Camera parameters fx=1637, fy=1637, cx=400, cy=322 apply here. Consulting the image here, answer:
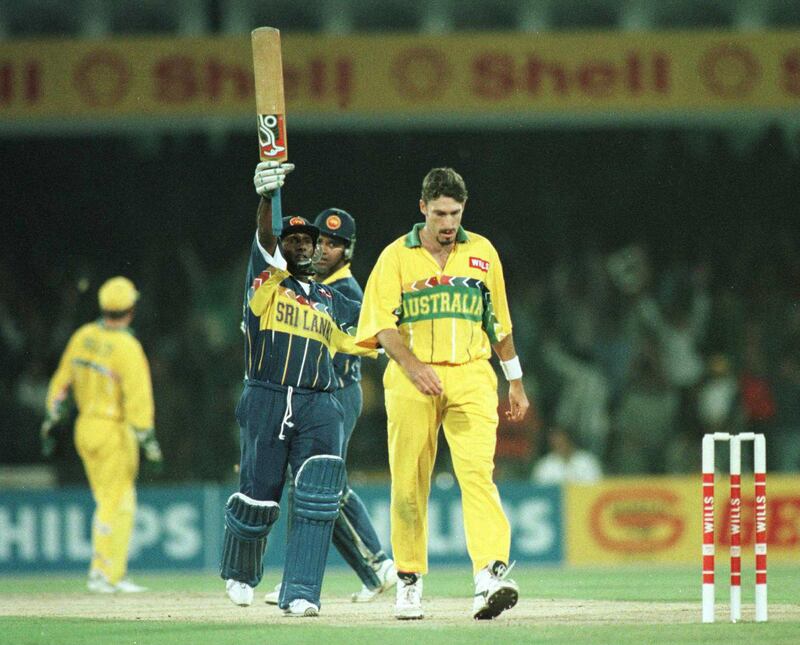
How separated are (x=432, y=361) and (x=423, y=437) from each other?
0.37 metres

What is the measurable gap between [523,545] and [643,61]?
5.04 m

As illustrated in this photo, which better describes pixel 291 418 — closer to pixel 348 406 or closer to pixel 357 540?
pixel 348 406

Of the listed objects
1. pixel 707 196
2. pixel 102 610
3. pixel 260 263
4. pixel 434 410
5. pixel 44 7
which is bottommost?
pixel 102 610

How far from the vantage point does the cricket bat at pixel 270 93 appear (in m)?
8.13

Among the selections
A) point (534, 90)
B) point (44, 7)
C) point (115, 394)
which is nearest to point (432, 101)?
point (534, 90)

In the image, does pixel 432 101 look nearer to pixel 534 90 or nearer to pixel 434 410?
pixel 534 90

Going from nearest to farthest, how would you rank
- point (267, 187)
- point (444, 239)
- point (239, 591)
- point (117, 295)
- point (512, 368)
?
1. point (267, 187)
2. point (444, 239)
3. point (512, 368)
4. point (239, 591)
5. point (117, 295)

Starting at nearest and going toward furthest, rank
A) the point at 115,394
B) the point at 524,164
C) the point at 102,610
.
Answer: the point at 102,610
the point at 115,394
the point at 524,164

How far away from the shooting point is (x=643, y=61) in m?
16.3

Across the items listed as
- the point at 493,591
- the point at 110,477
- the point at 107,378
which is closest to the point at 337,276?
the point at 493,591

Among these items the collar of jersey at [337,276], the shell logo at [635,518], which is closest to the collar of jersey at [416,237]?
the collar of jersey at [337,276]

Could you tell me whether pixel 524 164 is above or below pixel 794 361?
above

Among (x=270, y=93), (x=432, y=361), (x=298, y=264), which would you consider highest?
(x=270, y=93)

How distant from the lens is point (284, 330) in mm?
8133
